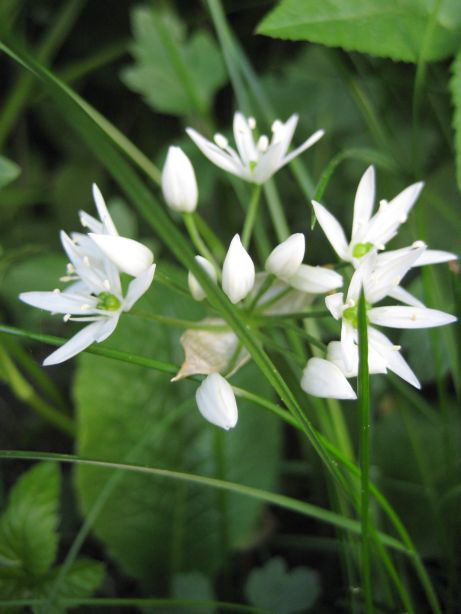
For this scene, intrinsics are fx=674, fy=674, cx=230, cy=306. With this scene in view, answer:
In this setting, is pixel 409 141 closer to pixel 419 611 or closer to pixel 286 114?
pixel 286 114

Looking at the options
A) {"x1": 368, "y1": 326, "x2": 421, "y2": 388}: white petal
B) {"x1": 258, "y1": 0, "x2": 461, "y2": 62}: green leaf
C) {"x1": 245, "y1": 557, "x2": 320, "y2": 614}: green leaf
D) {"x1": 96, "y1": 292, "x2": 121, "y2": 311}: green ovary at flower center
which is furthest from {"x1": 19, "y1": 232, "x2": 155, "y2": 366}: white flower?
{"x1": 245, "y1": 557, "x2": 320, "y2": 614}: green leaf

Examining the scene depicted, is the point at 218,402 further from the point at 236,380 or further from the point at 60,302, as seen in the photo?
the point at 236,380

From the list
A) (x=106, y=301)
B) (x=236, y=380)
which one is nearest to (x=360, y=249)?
(x=106, y=301)

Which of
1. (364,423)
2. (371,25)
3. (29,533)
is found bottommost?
(29,533)

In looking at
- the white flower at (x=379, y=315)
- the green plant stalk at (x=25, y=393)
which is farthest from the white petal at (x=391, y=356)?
the green plant stalk at (x=25, y=393)

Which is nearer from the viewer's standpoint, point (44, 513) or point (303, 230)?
point (44, 513)

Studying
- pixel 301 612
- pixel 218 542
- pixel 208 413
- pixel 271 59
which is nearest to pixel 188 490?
pixel 218 542

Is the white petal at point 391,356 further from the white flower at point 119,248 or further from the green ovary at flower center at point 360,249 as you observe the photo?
the white flower at point 119,248
